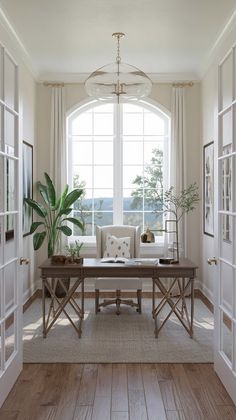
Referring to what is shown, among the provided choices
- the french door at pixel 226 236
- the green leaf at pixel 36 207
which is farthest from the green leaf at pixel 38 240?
the french door at pixel 226 236

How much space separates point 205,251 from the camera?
6672 mm

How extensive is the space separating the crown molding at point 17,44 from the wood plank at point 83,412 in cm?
369

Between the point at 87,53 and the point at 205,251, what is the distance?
10.4 feet

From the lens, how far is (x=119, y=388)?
3523mm

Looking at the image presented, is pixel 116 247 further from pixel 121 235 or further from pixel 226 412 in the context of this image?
pixel 226 412

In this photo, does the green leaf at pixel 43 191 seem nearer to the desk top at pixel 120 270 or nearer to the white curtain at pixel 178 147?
the white curtain at pixel 178 147

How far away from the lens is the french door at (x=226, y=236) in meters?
3.17

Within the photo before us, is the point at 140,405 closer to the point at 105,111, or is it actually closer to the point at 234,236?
the point at 234,236

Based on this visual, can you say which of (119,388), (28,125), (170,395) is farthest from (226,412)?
(28,125)

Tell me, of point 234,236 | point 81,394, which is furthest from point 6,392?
point 234,236

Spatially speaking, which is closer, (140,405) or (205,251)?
(140,405)

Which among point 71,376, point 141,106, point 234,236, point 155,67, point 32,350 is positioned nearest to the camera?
point 234,236

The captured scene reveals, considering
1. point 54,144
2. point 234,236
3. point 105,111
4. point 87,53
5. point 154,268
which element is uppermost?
point 87,53

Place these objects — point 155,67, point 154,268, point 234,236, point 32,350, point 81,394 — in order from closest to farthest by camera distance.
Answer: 1. point 234,236
2. point 81,394
3. point 32,350
4. point 154,268
5. point 155,67
